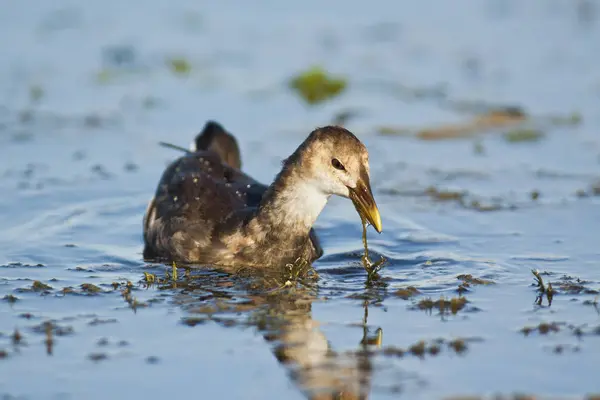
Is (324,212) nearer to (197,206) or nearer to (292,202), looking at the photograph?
(197,206)

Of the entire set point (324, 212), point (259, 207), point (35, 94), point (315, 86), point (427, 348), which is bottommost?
point (427, 348)

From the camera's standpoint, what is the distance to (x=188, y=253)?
880cm

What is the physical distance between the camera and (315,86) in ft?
46.3

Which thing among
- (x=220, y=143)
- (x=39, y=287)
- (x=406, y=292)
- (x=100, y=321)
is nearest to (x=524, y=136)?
(x=220, y=143)

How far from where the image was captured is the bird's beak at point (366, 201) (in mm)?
8102

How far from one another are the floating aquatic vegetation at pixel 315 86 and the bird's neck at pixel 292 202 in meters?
5.58

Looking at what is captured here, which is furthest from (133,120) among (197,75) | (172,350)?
(172,350)

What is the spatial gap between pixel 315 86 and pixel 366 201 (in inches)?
243

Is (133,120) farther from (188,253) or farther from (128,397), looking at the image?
(128,397)

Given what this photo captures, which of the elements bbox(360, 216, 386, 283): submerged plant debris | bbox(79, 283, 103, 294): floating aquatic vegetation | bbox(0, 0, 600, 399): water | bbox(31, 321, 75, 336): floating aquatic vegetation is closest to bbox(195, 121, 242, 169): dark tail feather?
bbox(0, 0, 600, 399): water

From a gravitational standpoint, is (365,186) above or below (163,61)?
below

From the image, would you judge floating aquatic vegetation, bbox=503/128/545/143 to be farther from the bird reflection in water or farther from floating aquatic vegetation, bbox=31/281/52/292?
floating aquatic vegetation, bbox=31/281/52/292

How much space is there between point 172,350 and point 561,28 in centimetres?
→ 1186

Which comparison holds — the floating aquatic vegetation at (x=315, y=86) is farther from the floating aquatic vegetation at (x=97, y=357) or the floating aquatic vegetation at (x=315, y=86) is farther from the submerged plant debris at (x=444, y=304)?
the floating aquatic vegetation at (x=97, y=357)
